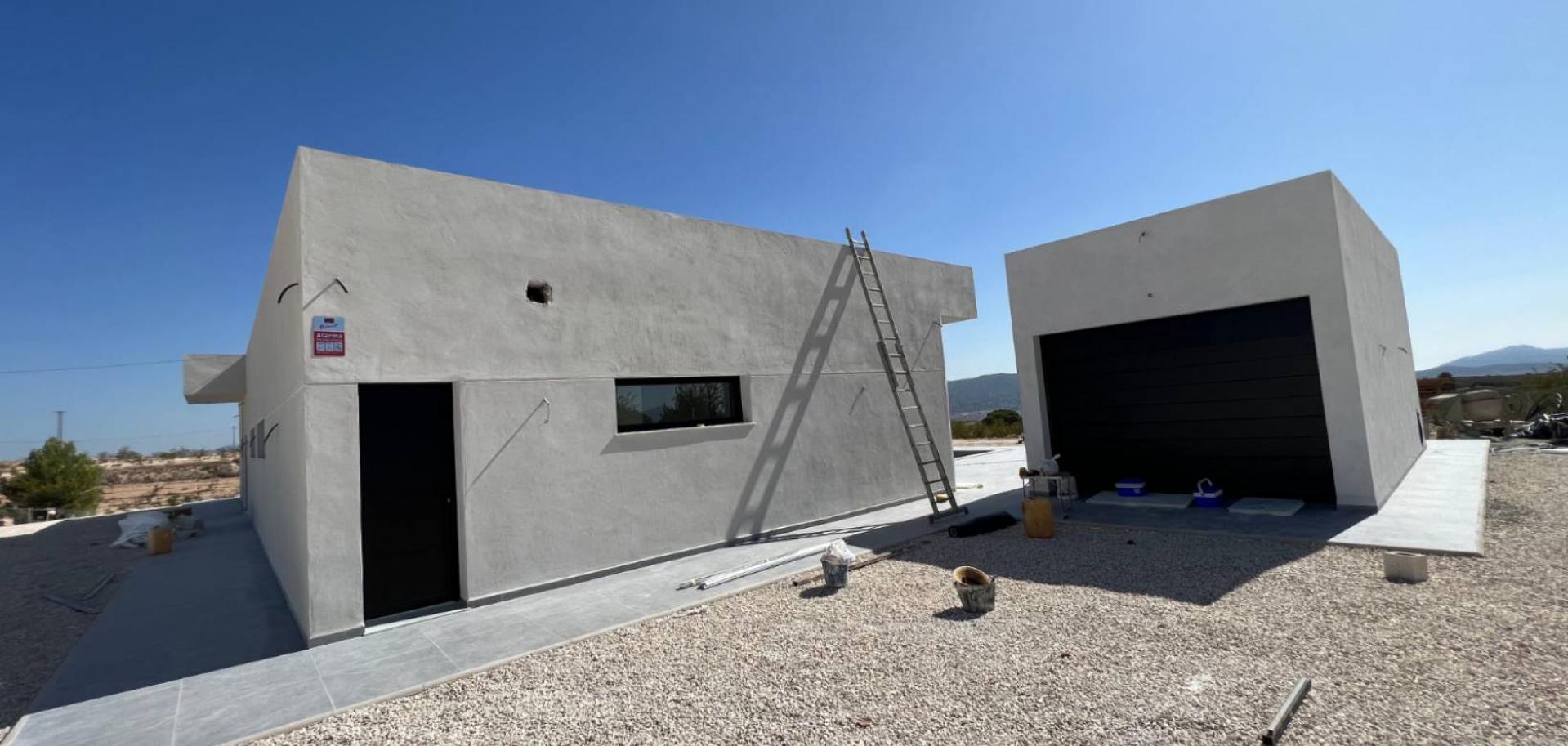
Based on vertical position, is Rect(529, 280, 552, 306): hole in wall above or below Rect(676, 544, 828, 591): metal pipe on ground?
above

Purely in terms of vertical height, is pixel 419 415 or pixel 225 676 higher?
pixel 419 415

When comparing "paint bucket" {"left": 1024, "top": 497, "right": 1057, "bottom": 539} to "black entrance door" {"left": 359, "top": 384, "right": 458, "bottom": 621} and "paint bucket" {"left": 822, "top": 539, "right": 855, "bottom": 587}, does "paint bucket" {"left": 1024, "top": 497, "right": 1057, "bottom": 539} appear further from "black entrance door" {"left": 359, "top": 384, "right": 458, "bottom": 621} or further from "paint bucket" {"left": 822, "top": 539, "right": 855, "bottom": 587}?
"black entrance door" {"left": 359, "top": 384, "right": 458, "bottom": 621}

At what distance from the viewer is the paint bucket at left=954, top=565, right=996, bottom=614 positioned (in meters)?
4.32

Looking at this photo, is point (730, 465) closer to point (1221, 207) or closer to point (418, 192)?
point (418, 192)

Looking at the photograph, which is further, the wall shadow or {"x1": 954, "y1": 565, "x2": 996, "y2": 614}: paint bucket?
the wall shadow

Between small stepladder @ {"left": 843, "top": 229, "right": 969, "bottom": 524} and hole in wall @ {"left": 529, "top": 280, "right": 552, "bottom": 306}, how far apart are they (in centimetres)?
410

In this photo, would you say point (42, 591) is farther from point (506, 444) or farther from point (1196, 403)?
point (1196, 403)

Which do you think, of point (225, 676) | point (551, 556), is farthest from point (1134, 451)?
point (225, 676)

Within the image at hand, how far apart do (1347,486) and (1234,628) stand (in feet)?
14.1

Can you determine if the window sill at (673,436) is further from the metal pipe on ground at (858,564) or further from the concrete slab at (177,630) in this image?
the concrete slab at (177,630)

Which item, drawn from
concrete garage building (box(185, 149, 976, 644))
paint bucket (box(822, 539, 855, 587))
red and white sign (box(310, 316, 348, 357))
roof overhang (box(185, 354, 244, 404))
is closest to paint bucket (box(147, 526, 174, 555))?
concrete garage building (box(185, 149, 976, 644))

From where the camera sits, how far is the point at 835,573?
5.13 meters

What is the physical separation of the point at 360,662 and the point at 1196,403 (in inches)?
341

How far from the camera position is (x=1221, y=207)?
7066 mm
